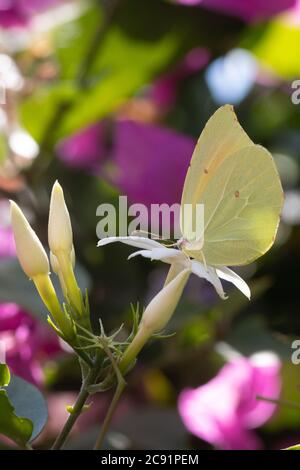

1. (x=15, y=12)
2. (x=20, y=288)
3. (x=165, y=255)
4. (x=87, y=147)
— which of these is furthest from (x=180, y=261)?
(x=87, y=147)

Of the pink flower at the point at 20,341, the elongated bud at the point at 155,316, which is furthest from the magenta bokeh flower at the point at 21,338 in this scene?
the elongated bud at the point at 155,316

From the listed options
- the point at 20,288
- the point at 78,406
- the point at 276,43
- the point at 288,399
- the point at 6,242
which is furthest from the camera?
the point at 276,43

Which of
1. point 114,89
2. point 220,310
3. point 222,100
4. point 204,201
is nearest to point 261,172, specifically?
point 204,201

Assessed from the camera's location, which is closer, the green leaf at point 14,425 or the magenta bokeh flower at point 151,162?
the green leaf at point 14,425

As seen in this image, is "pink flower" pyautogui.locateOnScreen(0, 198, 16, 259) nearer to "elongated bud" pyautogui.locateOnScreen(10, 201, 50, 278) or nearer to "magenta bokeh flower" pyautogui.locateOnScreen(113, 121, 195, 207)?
"magenta bokeh flower" pyautogui.locateOnScreen(113, 121, 195, 207)

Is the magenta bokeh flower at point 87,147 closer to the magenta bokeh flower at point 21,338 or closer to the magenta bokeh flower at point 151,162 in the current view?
the magenta bokeh flower at point 151,162

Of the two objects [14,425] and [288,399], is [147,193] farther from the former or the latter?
[14,425]

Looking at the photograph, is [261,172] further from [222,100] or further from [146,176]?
[222,100]
